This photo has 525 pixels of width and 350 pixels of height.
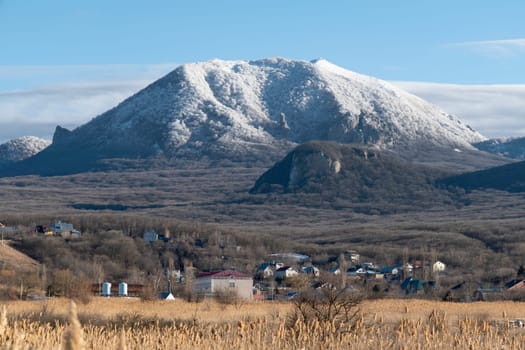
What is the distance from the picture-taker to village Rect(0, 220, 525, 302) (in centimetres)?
6800

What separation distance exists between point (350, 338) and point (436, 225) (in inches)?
5584

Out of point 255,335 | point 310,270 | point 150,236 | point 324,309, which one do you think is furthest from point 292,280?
point 255,335

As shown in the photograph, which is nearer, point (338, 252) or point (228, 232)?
point (338, 252)

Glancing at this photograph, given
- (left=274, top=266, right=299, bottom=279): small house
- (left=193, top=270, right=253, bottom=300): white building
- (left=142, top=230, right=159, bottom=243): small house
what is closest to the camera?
(left=193, top=270, right=253, bottom=300): white building

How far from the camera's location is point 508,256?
394 feet

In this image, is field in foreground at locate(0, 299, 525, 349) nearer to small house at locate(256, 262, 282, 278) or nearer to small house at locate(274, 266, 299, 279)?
small house at locate(274, 266, 299, 279)

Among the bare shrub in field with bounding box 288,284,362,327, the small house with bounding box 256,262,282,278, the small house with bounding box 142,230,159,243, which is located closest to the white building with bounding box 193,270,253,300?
the small house with bounding box 256,262,282,278

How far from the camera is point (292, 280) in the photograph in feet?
288

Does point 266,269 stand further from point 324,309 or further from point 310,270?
point 324,309

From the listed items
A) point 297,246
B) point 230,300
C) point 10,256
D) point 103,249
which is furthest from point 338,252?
point 230,300

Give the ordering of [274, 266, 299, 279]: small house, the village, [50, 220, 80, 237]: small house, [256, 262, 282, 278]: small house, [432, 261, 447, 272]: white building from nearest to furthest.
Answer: the village < [274, 266, 299, 279]: small house < [256, 262, 282, 278]: small house < [432, 261, 447, 272]: white building < [50, 220, 80, 237]: small house

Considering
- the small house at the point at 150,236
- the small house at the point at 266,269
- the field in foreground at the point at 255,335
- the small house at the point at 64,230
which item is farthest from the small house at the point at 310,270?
the field in foreground at the point at 255,335

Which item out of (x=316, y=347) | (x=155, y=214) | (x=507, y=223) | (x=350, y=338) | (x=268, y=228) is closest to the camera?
(x=316, y=347)

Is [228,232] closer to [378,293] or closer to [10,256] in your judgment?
[10,256]
